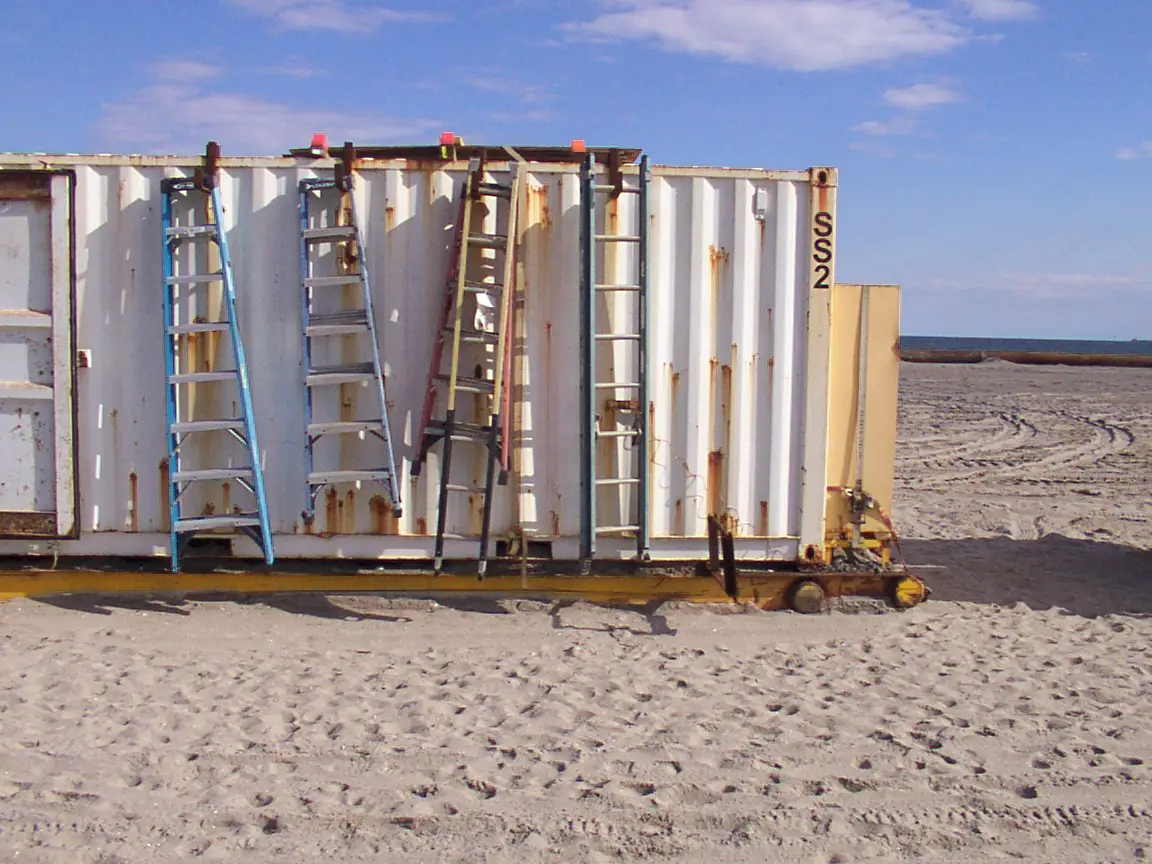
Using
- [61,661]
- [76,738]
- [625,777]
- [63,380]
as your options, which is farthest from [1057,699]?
[63,380]

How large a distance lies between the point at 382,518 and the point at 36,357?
8.28 ft

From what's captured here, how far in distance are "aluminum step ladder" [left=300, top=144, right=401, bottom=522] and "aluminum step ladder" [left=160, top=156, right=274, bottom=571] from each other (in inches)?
16.2

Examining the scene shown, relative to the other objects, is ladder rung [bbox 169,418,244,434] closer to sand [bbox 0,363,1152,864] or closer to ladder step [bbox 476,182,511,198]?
sand [bbox 0,363,1152,864]

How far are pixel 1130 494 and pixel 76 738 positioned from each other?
1188 centimetres

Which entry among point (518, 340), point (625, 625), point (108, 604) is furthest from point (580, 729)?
point (108, 604)

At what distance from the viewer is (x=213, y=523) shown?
684 centimetres

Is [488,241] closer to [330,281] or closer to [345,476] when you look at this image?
[330,281]

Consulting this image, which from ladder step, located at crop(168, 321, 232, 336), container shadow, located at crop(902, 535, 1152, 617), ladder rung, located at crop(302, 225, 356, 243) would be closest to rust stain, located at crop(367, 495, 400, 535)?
ladder step, located at crop(168, 321, 232, 336)

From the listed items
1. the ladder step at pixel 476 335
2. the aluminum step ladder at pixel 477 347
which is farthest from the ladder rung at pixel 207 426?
the ladder step at pixel 476 335

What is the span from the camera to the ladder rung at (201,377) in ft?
22.2

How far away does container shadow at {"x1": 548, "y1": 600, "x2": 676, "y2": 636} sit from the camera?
6840mm

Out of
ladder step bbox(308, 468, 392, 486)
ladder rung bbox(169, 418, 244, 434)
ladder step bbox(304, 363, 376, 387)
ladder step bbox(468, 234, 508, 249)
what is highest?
ladder step bbox(468, 234, 508, 249)

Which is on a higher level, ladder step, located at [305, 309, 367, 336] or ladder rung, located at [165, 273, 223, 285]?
ladder rung, located at [165, 273, 223, 285]

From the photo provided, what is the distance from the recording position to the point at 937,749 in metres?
4.95
